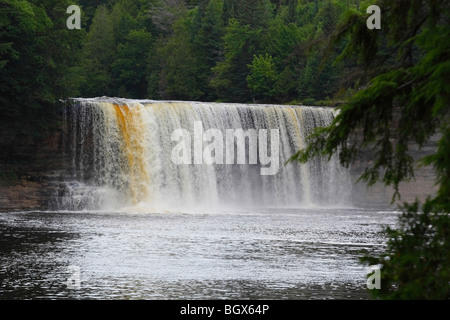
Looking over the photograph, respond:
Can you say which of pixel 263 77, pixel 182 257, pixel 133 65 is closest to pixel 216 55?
pixel 133 65

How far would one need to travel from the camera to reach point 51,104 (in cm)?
3972

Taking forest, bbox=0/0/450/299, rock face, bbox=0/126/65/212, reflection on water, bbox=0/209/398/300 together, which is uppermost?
forest, bbox=0/0/450/299

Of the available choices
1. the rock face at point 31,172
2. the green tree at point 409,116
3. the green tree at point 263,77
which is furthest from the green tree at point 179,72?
the green tree at point 409,116

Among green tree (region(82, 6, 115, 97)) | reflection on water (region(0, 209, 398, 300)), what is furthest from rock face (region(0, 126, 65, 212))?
green tree (region(82, 6, 115, 97))

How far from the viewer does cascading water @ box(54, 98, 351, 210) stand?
3922cm

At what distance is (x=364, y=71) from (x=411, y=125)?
3.37 feet

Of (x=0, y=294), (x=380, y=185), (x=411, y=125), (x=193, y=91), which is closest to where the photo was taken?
(x=411, y=125)

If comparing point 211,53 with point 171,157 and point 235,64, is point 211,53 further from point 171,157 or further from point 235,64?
point 171,157

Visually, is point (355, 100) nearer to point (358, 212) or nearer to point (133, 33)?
point (358, 212)

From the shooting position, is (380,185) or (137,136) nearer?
(137,136)

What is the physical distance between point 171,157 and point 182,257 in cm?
2107

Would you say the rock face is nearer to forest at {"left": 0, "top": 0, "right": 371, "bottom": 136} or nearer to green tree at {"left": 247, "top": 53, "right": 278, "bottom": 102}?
forest at {"left": 0, "top": 0, "right": 371, "bottom": 136}

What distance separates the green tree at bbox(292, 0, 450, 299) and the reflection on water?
5852 millimetres
